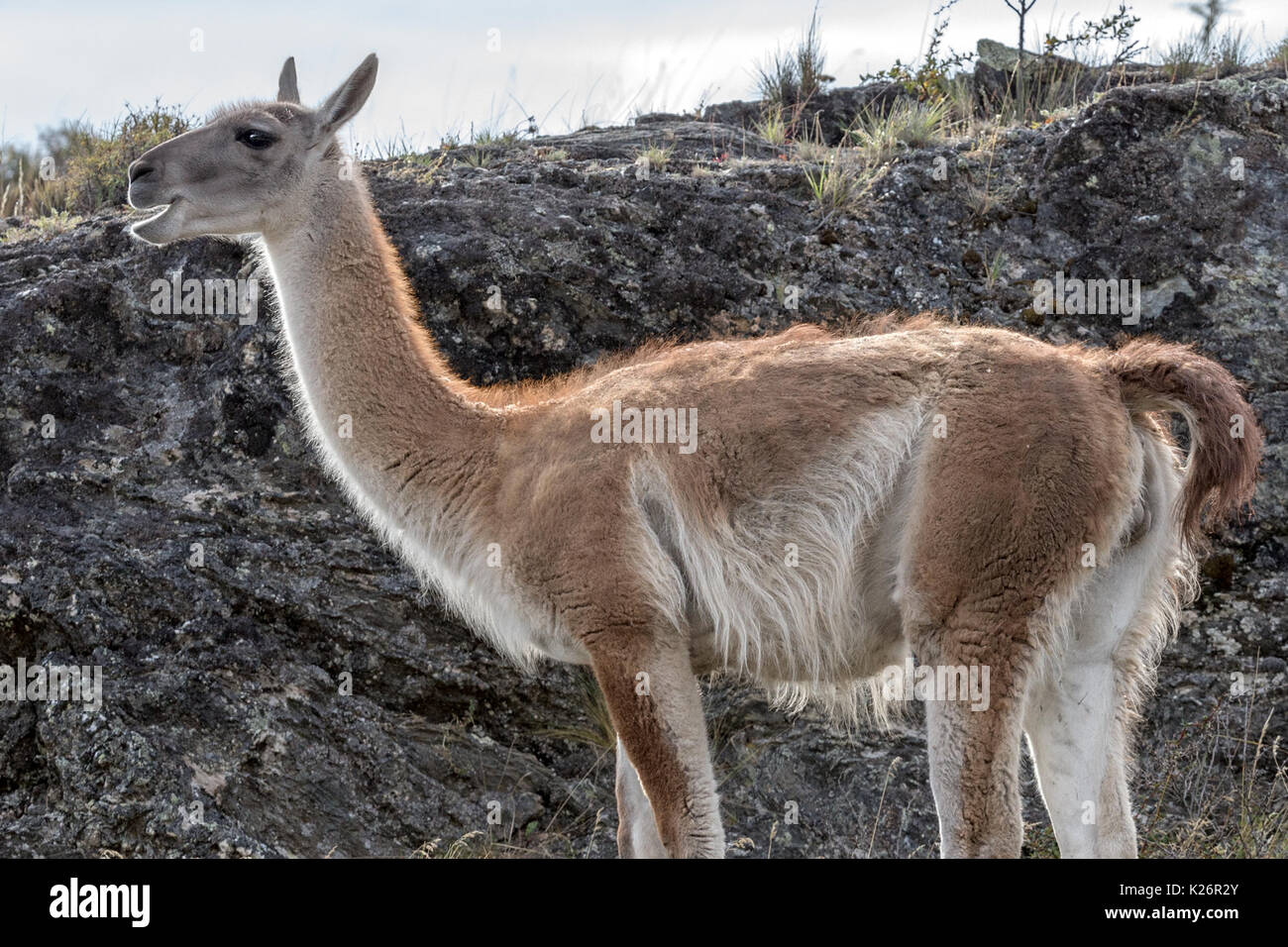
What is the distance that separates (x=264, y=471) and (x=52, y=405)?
1.09 metres

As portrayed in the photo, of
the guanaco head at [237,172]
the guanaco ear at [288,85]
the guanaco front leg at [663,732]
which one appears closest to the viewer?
the guanaco front leg at [663,732]

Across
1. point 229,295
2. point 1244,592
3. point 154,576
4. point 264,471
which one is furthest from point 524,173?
point 1244,592

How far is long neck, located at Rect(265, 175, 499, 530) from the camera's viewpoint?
5254 millimetres

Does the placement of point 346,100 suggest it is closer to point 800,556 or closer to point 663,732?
point 800,556

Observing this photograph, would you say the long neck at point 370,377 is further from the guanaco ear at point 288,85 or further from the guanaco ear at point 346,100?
the guanaco ear at point 288,85

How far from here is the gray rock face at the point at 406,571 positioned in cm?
576

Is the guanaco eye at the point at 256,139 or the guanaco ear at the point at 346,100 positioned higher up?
the guanaco ear at the point at 346,100

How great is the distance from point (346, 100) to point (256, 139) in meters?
0.41

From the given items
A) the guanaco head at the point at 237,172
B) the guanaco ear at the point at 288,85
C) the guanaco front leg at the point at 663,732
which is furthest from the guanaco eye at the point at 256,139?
the guanaco front leg at the point at 663,732

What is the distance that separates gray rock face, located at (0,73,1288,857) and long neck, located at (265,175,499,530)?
1.13 m

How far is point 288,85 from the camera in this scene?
22.1ft

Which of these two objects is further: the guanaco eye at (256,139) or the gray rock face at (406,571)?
the gray rock face at (406,571)

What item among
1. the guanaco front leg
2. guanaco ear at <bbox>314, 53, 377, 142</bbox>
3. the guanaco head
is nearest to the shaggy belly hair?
the guanaco front leg

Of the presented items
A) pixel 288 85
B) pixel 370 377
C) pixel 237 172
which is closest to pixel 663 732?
pixel 370 377
